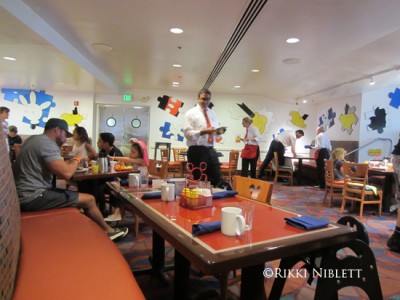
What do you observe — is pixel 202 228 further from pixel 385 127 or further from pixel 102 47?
pixel 385 127

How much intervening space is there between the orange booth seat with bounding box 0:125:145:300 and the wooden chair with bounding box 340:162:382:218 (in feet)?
13.2

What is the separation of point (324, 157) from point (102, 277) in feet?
21.2

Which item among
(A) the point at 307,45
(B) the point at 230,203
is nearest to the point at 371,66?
(A) the point at 307,45

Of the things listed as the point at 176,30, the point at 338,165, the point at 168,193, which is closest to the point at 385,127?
the point at 338,165

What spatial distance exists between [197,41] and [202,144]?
214 cm

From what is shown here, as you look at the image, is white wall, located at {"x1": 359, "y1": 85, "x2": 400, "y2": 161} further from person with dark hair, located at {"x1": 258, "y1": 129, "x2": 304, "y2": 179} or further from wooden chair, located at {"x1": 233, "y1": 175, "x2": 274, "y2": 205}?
wooden chair, located at {"x1": 233, "y1": 175, "x2": 274, "y2": 205}

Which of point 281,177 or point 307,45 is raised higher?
point 307,45

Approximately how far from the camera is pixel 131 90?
9.03 metres

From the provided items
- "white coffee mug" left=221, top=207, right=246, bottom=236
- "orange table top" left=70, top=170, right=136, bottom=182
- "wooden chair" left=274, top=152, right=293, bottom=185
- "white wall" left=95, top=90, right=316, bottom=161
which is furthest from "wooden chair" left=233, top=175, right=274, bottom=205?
"white wall" left=95, top=90, right=316, bottom=161

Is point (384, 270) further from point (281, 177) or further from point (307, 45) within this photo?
point (281, 177)

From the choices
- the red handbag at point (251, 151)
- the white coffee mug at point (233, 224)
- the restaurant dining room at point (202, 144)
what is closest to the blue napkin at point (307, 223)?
the restaurant dining room at point (202, 144)

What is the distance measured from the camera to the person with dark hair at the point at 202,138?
3.00 metres

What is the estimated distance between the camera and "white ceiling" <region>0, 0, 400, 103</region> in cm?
325

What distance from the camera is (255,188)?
2100 mm
